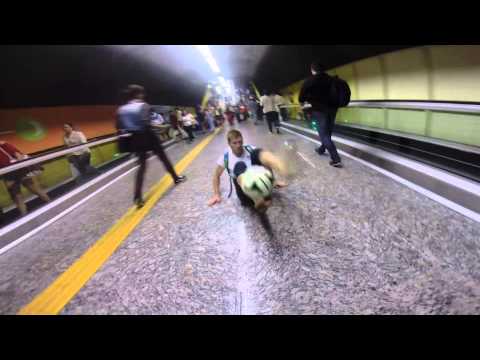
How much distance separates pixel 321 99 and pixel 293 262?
3.11m

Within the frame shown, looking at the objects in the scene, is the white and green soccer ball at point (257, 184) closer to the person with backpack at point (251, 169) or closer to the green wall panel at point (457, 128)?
the person with backpack at point (251, 169)

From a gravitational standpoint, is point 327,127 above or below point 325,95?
below

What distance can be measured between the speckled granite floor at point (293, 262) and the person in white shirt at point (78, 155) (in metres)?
2.87

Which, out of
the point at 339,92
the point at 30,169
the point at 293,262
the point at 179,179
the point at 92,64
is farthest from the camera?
the point at 92,64

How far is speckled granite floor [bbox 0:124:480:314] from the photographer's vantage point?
4.42ft

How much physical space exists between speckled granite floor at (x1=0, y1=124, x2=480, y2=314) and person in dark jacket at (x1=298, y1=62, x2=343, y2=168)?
1381mm

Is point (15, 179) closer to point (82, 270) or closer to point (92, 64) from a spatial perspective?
point (82, 270)

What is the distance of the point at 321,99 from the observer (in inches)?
146

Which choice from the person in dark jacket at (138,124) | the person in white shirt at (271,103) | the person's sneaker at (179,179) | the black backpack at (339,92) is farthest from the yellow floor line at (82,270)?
the person in white shirt at (271,103)

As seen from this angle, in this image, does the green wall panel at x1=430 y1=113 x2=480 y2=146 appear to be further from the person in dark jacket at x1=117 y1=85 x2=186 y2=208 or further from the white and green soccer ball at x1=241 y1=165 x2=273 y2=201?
the person in dark jacket at x1=117 y1=85 x2=186 y2=208

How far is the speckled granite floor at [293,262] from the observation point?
1.35 m

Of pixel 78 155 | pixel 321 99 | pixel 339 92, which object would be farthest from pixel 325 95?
pixel 78 155

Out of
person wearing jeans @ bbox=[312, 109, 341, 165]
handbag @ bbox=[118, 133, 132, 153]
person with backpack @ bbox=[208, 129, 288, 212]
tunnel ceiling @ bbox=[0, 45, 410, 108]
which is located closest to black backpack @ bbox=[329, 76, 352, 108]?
person wearing jeans @ bbox=[312, 109, 341, 165]
